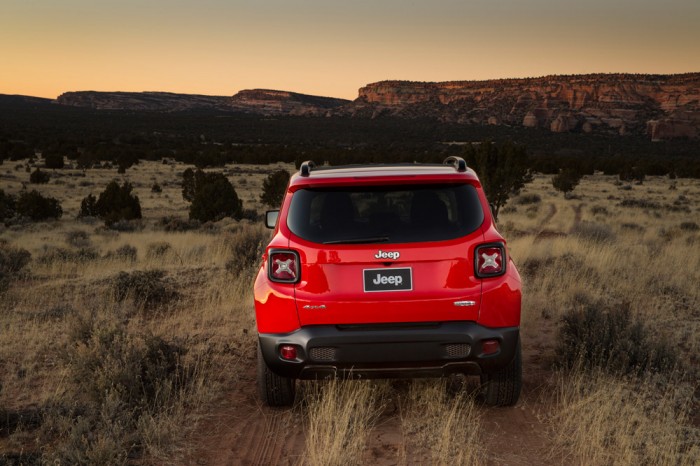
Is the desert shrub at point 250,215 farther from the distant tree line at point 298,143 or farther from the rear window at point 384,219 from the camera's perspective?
the distant tree line at point 298,143

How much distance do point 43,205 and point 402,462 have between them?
24150 mm

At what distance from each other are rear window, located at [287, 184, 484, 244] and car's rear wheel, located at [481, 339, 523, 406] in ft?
3.62

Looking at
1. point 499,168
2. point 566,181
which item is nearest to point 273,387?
point 499,168

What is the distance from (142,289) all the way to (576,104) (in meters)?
142

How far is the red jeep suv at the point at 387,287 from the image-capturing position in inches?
167

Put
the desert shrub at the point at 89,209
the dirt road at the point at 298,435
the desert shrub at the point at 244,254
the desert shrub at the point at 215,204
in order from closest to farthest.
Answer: the dirt road at the point at 298,435 → the desert shrub at the point at 244,254 → the desert shrub at the point at 215,204 → the desert shrub at the point at 89,209

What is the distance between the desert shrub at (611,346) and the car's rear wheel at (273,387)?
2558mm

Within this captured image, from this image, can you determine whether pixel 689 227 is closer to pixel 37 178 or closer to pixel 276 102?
pixel 37 178

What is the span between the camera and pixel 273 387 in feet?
16.2

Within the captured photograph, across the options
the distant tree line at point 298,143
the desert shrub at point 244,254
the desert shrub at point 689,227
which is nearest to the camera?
the desert shrub at point 244,254

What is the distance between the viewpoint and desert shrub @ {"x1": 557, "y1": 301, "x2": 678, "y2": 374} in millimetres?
5863

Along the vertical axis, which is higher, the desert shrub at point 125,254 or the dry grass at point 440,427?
the dry grass at point 440,427

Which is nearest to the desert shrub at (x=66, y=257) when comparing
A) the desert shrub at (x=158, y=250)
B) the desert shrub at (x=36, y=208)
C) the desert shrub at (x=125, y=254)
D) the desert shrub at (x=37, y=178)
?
the desert shrub at (x=125, y=254)

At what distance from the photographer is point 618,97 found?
135500 millimetres
